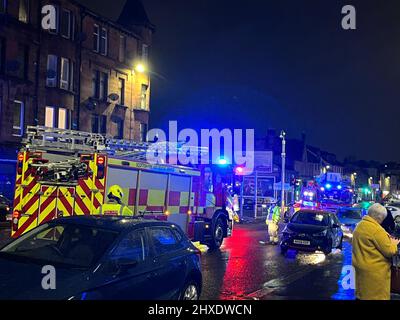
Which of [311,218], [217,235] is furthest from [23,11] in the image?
[311,218]

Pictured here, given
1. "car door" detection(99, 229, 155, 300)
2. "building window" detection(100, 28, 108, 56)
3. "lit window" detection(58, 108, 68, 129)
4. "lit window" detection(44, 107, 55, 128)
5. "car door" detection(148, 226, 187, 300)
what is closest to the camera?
"car door" detection(99, 229, 155, 300)

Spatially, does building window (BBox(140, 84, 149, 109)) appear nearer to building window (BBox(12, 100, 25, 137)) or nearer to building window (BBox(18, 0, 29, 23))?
building window (BBox(12, 100, 25, 137))

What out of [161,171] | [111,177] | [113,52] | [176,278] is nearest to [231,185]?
[161,171]

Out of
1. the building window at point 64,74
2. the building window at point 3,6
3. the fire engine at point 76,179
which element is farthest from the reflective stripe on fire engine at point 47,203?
the building window at point 64,74

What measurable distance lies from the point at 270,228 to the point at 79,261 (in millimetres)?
12607

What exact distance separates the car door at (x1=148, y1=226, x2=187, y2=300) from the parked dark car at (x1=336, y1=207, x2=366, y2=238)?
54.5 ft

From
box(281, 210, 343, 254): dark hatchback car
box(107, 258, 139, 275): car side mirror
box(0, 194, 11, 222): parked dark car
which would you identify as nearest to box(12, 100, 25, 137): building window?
box(0, 194, 11, 222): parked dark car

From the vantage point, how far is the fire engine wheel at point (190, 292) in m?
6.65

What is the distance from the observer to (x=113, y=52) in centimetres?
3281

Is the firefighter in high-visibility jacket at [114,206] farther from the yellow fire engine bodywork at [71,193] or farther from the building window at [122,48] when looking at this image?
the building window at [122,48]

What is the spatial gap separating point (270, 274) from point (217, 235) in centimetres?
481

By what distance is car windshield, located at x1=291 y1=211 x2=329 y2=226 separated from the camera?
15.5 m

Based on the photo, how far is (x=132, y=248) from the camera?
5.97m

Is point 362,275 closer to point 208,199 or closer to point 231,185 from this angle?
point 208,199
